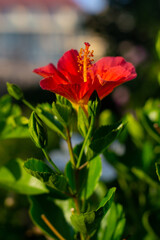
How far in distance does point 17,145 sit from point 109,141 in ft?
3.81

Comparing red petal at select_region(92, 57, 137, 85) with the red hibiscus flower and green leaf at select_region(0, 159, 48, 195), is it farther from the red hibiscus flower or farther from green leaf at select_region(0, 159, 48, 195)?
green leaf at select_region(0, 159, 48, 195)

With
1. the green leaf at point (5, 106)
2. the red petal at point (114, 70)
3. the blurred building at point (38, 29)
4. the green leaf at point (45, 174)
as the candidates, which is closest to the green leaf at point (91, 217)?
the green leaf at point (45, 174)

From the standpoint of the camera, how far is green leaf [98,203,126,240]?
0.56m

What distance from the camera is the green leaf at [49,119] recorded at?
0.55 meters

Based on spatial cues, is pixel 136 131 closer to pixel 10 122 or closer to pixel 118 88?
pixel 10 122

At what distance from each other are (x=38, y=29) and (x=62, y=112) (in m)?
14.7

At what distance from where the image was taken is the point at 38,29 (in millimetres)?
14688

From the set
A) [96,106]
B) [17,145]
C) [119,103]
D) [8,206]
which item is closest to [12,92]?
[96,106]

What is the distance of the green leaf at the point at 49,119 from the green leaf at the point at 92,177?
0.25 feet

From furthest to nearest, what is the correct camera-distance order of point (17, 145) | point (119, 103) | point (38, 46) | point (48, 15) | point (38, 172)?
1. point (48, 15)
2. point (38, 46)
3. point (119, 103)
4. point (17, 145)
5. point (38, 172)

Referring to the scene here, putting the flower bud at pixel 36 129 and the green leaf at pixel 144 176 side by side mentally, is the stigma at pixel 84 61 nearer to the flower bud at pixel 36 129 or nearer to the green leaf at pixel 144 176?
the flower bud at pixel 36 129

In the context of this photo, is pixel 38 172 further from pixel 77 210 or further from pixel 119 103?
pixel 119 103

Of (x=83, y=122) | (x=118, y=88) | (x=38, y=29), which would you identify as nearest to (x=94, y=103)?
(x=83, y=122)

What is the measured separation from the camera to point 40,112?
0.56 meters
